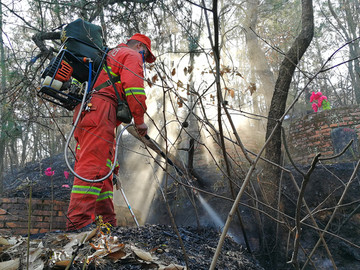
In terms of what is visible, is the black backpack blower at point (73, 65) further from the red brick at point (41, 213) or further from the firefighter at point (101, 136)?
the red brick at point (41, 213)

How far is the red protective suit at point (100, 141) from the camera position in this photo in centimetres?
269

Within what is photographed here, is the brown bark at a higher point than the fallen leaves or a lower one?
higher

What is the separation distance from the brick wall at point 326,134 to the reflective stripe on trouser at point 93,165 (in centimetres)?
458

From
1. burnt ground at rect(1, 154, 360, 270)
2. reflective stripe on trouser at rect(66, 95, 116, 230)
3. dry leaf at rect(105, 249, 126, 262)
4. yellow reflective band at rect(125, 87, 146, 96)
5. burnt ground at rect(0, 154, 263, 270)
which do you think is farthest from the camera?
yellow reflective band at rect(125, 87, 146, 96)

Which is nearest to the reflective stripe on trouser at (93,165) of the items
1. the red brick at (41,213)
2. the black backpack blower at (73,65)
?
the black backpack blower at (73,65)

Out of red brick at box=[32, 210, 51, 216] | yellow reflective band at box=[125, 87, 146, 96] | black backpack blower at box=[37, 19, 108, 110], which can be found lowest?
red brick at box=[32, 210, 51, 216]

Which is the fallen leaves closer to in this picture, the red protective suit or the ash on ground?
the ash on ground

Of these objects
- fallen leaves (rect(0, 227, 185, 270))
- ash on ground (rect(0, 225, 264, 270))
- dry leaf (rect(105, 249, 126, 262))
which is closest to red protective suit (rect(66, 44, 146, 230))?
ash on ground (rect(0, 225, 264, 270))

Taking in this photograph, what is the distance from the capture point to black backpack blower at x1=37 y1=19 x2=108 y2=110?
315 centimetres

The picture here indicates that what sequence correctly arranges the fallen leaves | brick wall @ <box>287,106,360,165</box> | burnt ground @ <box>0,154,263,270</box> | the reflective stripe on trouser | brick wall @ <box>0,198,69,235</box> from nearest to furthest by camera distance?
the fallen leaves
burnt ground @ <box>0,154,263,270</box>
the reflective stripe on trouser
brick wall @ <box>0,198,69,235</box>
brick wall @ <box>287,106,360,165</box>

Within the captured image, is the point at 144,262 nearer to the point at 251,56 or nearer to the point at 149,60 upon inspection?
the point at 149,60

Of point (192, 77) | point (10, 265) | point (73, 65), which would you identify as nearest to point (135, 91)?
point (73, 65)

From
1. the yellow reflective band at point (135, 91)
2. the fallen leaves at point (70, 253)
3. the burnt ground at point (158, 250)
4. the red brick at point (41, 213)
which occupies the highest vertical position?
the yellow reflective band at point (135, 91)

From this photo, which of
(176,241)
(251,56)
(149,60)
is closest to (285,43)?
(251,56)
